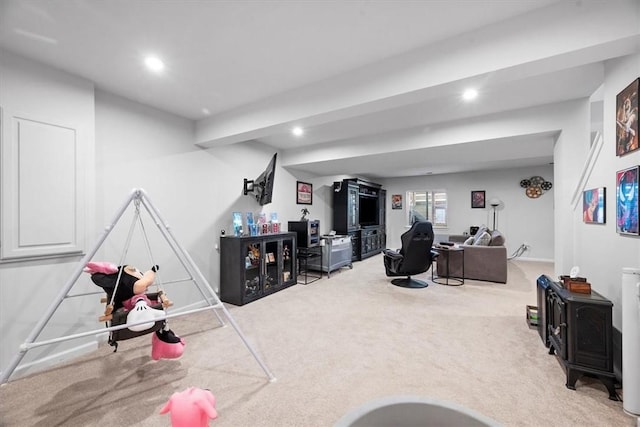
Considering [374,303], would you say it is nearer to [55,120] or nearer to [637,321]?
[637,321]

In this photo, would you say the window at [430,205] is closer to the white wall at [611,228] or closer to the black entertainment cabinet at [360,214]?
the black entertainment cabinet at [360,214]

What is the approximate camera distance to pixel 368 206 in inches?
301

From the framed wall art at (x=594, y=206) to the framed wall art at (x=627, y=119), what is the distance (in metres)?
0.42

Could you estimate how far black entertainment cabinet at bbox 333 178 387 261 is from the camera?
6430 millimetres

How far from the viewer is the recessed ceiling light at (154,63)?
2.12 meters

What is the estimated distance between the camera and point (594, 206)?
88.3 inches

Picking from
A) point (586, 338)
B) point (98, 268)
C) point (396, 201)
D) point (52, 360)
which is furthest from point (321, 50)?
point (396, 201)

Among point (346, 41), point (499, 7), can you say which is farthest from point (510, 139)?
point (346, 41)

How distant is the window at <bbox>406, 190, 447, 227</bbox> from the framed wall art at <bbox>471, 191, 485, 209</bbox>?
73 centimetres

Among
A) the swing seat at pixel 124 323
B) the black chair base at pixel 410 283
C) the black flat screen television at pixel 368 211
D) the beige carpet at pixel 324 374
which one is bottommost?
the beige carpet at pixel 324 374

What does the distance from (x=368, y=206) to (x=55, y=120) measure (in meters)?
6.58

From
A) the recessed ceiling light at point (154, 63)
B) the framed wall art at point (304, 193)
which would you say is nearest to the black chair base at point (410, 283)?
the framed wall art at point (304, 193)

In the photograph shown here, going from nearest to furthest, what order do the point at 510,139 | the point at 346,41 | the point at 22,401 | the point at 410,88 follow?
the point at 22,401
the point at 346,41
the point at 410,88
the point at 510,139

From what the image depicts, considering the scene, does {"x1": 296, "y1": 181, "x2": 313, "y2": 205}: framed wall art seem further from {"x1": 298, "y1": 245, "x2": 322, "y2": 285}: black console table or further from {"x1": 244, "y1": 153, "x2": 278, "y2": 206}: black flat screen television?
{"x1": 244, "y1": 153, "x2": 278, "y2": 206}: black flat screen television
